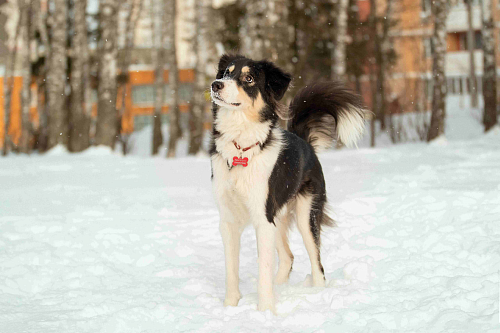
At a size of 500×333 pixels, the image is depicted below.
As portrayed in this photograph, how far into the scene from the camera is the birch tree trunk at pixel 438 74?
53.1ft

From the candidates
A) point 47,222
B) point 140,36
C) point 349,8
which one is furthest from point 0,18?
point 47,222

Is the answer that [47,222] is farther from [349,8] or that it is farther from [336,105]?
[349,8]

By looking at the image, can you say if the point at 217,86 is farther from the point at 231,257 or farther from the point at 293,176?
the point at 231,257

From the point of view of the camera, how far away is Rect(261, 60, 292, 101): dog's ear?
4.31m

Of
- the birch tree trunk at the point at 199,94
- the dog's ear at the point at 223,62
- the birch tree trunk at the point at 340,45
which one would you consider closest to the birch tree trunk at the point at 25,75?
the birch tree trunk at the point at 199,94

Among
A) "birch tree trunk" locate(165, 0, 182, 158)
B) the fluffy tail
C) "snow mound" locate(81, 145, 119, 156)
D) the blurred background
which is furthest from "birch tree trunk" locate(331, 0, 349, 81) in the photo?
the fluffy tail

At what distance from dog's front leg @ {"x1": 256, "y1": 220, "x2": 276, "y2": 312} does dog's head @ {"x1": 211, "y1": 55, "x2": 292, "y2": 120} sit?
91 centimetres

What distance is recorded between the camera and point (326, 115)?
5.35 metres

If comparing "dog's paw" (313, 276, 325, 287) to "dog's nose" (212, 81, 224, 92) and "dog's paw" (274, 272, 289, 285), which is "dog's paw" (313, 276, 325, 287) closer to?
"dog's paw" (274, 272, 289, 285)

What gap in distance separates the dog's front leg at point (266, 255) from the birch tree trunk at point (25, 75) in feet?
68.4

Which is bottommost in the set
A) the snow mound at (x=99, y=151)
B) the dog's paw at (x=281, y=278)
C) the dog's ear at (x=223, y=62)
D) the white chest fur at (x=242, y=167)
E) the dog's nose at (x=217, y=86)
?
the dog's paw at (x=281, y=278)

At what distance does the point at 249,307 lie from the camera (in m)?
4.05

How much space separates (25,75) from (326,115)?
2134 cm

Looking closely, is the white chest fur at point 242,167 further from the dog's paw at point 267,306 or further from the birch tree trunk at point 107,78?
the birch tree trunk at point 107,78
